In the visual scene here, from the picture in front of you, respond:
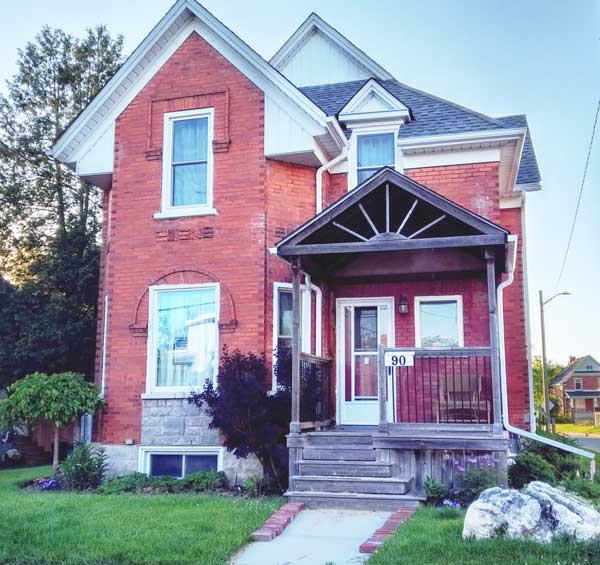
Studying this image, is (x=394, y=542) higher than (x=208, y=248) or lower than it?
lower

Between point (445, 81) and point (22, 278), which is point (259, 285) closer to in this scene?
point (445, 81)

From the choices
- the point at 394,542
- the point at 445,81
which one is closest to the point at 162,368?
the point at 394,542

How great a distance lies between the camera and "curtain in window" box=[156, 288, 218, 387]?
39.9ft

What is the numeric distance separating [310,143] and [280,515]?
6383mm

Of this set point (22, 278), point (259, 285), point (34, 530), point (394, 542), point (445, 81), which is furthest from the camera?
point (22, 278)

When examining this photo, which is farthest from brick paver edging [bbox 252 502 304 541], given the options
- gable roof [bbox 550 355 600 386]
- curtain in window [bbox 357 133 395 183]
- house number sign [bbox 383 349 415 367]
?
gable roof [bbox 550 355 600 386]

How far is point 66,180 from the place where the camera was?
957 inches

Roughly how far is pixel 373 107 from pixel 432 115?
116 cm

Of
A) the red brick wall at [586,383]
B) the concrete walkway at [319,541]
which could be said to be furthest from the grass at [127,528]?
the red brick wall at [586,383]

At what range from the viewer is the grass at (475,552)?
605cm

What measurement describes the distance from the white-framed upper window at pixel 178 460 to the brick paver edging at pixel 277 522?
2.89m

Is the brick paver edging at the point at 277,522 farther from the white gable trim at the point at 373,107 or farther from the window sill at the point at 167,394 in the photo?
the white gable trim at the point at 373,107

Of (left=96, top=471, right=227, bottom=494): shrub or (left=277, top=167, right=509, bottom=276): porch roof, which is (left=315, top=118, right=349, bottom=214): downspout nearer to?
(left=277, top=167, right=509, bottom=276): porch roof

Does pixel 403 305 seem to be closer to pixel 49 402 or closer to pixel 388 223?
pixel 388 223
